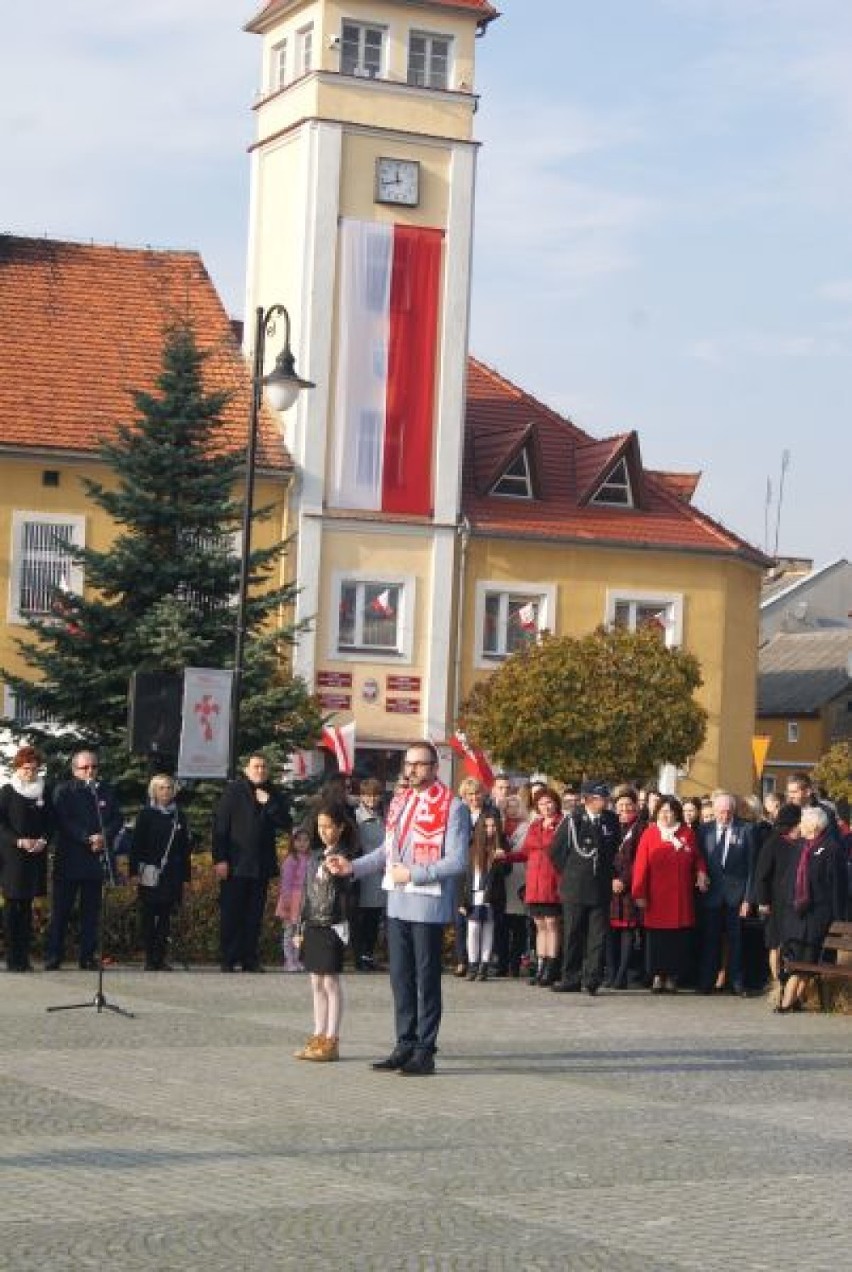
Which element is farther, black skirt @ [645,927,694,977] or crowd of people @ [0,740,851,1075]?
black skirt @ [645,927,694,977]

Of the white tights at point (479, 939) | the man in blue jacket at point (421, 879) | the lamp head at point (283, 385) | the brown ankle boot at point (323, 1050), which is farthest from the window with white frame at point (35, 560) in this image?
the brown ankle boot at point (323, 1050)

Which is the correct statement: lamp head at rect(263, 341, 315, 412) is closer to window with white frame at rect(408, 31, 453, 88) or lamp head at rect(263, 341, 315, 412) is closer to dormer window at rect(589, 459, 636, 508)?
window with white frame at rect(408, 31, 453, 88)

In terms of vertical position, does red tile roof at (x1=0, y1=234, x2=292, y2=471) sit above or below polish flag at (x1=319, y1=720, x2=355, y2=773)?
above

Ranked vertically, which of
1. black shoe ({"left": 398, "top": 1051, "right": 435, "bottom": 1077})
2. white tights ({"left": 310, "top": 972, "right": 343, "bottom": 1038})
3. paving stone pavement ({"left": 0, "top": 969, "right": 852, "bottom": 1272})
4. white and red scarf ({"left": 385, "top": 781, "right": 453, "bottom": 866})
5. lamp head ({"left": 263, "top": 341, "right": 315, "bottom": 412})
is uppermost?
lamp head ({"left": 263, "top": 341, "right": 315, "bottom": 412})

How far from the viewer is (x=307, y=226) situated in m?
52.4

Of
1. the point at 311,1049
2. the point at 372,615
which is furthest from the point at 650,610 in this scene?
the point at 311,1049

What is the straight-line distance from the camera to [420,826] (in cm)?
1602

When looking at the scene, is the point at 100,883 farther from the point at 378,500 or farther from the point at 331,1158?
the point at 378,500

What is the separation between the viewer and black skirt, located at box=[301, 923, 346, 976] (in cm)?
1597

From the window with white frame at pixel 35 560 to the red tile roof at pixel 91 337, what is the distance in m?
1.48

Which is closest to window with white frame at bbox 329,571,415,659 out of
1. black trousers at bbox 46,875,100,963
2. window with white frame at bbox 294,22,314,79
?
window with white frame at bbox 294,22,314,79

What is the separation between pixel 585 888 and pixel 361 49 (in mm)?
34161

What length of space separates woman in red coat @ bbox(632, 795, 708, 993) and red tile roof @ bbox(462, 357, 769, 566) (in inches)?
1222

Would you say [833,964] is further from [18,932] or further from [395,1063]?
[395,1063]
